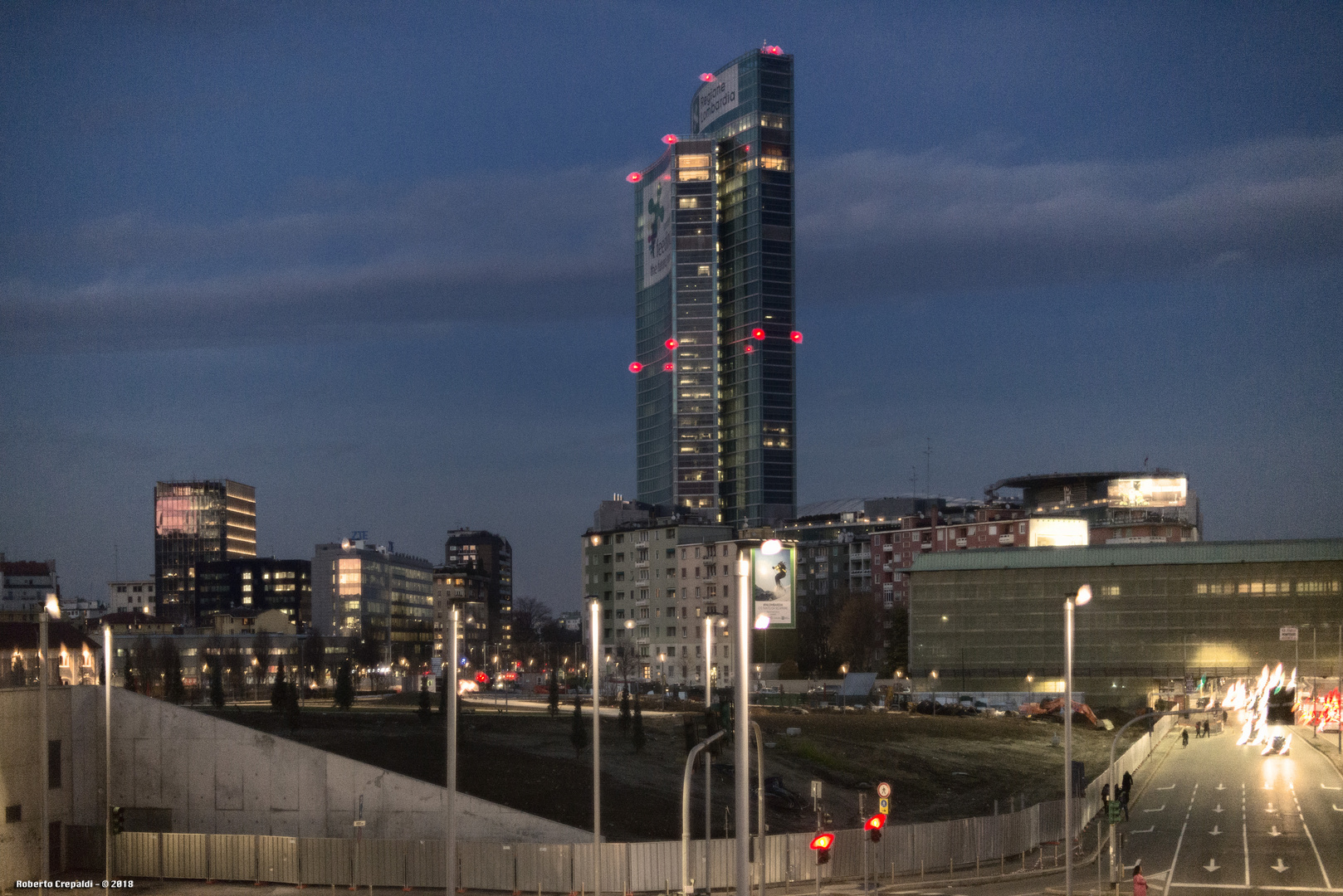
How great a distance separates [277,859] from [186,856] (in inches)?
156

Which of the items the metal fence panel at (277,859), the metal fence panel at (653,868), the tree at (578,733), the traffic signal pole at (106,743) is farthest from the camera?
the tree at (578,733)

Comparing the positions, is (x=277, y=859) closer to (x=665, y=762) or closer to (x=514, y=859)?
(x=514, y=859)

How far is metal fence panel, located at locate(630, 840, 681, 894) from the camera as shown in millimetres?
47562

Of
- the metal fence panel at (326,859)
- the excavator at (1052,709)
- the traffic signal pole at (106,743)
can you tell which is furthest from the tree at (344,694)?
the excavator at (1052,709)

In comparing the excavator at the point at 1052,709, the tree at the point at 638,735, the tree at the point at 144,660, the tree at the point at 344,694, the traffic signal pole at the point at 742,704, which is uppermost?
the traffic signal pole at the point at 742,704

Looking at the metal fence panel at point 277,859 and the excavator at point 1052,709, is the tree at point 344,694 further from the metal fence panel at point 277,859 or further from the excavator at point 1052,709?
the excavator at point 1052,709

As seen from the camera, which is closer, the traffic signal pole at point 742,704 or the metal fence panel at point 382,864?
the traffic signal pole at point 742,704

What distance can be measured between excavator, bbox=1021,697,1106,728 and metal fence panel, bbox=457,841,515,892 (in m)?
83.9

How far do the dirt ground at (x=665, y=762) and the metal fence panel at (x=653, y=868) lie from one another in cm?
951

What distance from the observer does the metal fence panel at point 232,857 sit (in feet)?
166

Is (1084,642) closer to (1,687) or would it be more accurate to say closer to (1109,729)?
(1109,729)

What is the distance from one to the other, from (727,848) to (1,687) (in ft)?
91.2

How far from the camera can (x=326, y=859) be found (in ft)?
162

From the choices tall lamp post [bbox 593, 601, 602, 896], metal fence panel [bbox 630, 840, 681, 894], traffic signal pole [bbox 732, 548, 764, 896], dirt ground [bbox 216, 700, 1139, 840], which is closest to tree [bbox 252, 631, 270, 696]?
dirt ground [bbox 216, 700, 1139, 840]
